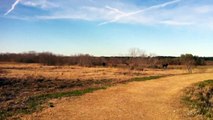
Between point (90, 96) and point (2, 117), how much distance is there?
8.13 metres

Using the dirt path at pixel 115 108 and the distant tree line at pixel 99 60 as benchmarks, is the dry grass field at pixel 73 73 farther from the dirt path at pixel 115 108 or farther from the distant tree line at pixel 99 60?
the distant tree line at pixel 99 60

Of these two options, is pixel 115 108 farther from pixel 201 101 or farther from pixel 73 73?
pixel 73 73

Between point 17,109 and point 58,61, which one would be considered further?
point 58,61

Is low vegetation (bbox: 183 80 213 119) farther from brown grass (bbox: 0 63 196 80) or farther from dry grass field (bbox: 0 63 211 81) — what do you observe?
brown grass (bbox: 0 63 196 80)

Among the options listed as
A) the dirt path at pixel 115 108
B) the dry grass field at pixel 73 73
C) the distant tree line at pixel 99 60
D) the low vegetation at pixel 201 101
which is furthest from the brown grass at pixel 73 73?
the distant tree line at pixel 99 60

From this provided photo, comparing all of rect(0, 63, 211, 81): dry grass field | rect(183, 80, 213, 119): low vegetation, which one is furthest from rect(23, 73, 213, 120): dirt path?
rect(0, 63, 211, 81): dry grass field

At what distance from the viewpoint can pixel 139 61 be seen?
305ft

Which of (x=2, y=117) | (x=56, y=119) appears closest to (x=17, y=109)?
(x=2, y=117)

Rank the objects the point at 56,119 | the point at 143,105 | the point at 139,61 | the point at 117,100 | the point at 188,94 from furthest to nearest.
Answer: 1. the point at 139,61
2. the point at 188,94
3. the point at 117,100
4. the point at 143,105
5. the point at 56,119

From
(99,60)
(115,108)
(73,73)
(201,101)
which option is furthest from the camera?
(99,60)

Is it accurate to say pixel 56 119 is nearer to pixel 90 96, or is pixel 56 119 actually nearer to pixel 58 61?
pixel 90 96

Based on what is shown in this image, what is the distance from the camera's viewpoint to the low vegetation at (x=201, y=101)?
16.6 meters

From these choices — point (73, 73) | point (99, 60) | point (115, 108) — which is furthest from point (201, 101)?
point (99, 60)

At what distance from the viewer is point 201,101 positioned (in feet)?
70.0
